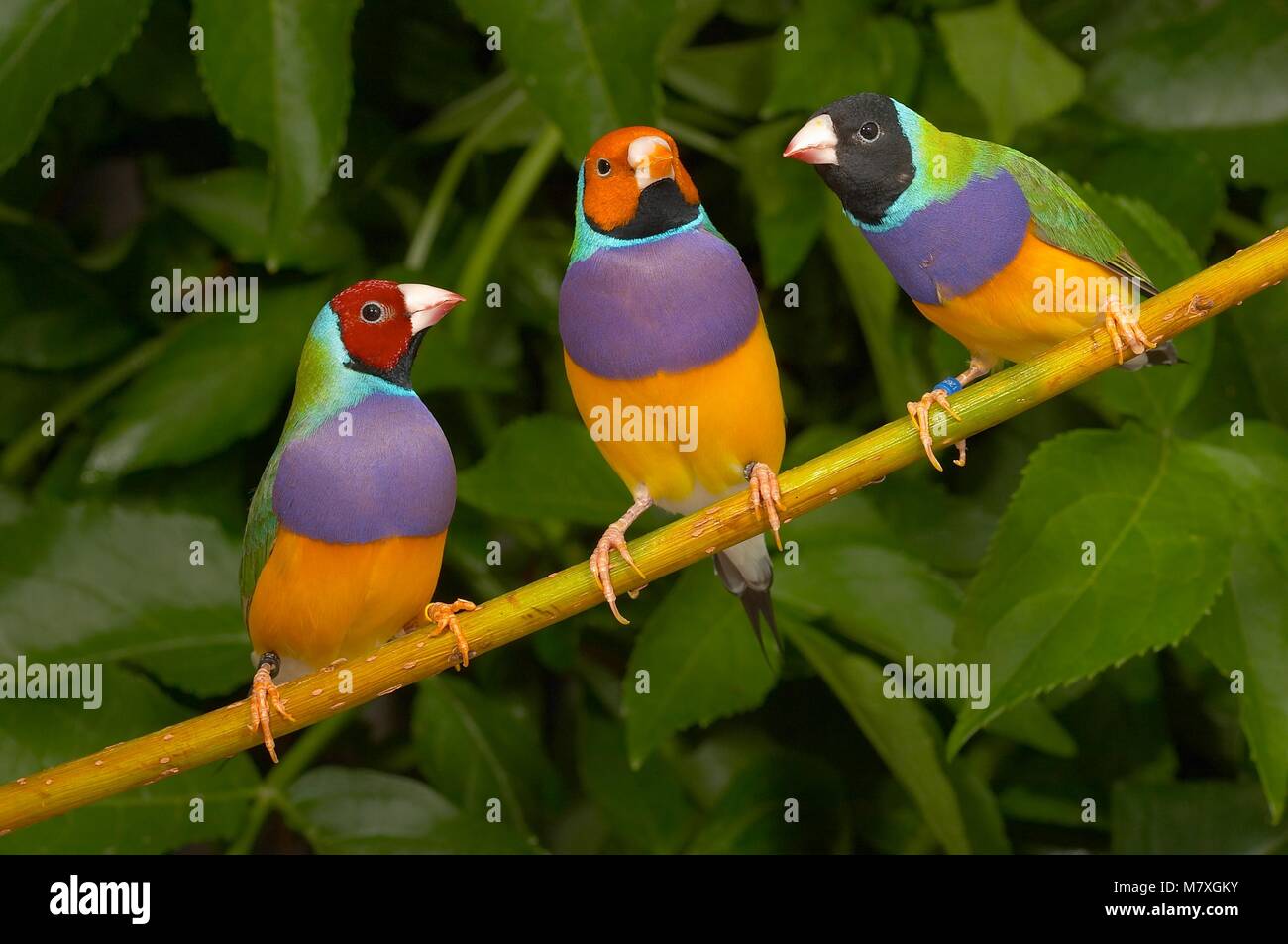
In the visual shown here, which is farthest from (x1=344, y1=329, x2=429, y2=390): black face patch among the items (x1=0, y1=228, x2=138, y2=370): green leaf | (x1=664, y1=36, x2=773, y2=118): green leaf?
(x1=0, y1=228, x2=138, y2=370): green leaf

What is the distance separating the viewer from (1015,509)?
1204 mm

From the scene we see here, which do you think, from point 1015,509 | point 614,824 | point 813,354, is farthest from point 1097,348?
point 614,824

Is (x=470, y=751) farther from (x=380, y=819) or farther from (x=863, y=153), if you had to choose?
(x=863, y=153)

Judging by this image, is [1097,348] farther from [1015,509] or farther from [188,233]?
[188,233]

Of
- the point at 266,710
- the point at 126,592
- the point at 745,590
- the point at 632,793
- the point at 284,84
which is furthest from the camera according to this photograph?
the point at 632,793

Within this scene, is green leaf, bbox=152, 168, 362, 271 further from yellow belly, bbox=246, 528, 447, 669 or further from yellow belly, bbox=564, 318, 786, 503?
yellow belly, bbox=564, 318, 786, 503

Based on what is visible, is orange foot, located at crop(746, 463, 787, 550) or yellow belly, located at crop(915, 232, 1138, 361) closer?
orange foot, located at crop(746, 463, 787, 550)

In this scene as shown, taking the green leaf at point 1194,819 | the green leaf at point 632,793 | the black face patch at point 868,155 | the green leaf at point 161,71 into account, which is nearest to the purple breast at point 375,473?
the black face patch at point 868,155

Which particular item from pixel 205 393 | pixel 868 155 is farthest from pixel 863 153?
pixel 205 393

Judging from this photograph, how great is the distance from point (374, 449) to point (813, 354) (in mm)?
916

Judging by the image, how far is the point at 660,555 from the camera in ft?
2.81

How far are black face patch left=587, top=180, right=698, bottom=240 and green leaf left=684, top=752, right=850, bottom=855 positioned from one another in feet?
2.82

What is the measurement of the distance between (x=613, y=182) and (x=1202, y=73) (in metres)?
1.16

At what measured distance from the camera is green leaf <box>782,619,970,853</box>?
4.65 ft
